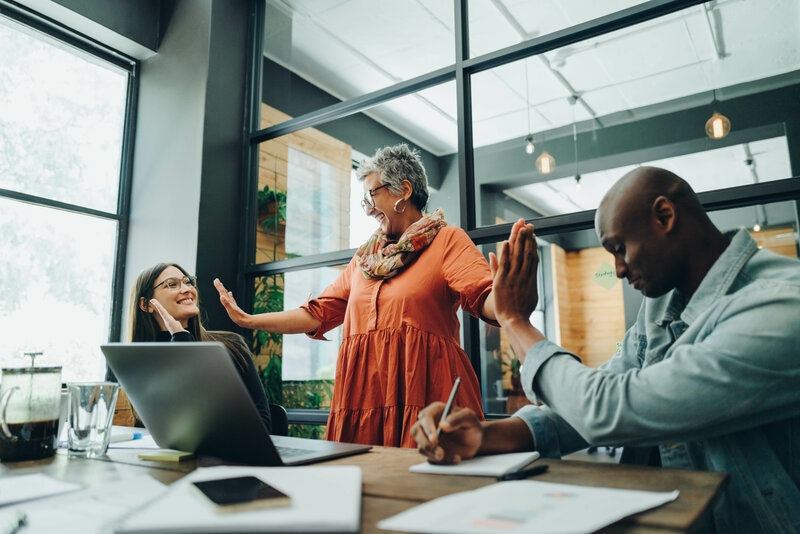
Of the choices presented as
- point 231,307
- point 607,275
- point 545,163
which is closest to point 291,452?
point 231,307

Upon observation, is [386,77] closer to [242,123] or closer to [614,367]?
[242,123]

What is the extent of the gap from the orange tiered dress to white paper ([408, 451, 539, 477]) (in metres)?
0.88

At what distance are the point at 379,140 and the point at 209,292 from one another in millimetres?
1289

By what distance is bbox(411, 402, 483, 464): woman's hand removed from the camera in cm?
92

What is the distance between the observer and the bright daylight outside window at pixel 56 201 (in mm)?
3145

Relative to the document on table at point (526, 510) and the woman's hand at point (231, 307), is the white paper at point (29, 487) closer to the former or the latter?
the document on table at point (526, 510)

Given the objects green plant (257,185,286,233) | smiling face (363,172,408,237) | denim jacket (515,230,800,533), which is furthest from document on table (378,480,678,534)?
green plant (257,185,286,233)

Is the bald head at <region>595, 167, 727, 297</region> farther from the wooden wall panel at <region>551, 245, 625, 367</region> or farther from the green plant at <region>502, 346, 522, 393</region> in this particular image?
the wooden wall panel at <region>551, 245, 625, 367</region>

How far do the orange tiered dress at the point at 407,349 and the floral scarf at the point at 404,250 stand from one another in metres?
0.02

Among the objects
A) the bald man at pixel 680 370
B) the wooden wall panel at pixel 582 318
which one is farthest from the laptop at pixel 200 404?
the wooden wall panel at pixel 582 318

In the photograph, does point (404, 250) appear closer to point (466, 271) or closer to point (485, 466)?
point (466, 271)

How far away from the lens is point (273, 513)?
0.57 metres

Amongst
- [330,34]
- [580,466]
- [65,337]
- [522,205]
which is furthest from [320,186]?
[580,466]

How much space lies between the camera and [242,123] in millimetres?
3717
